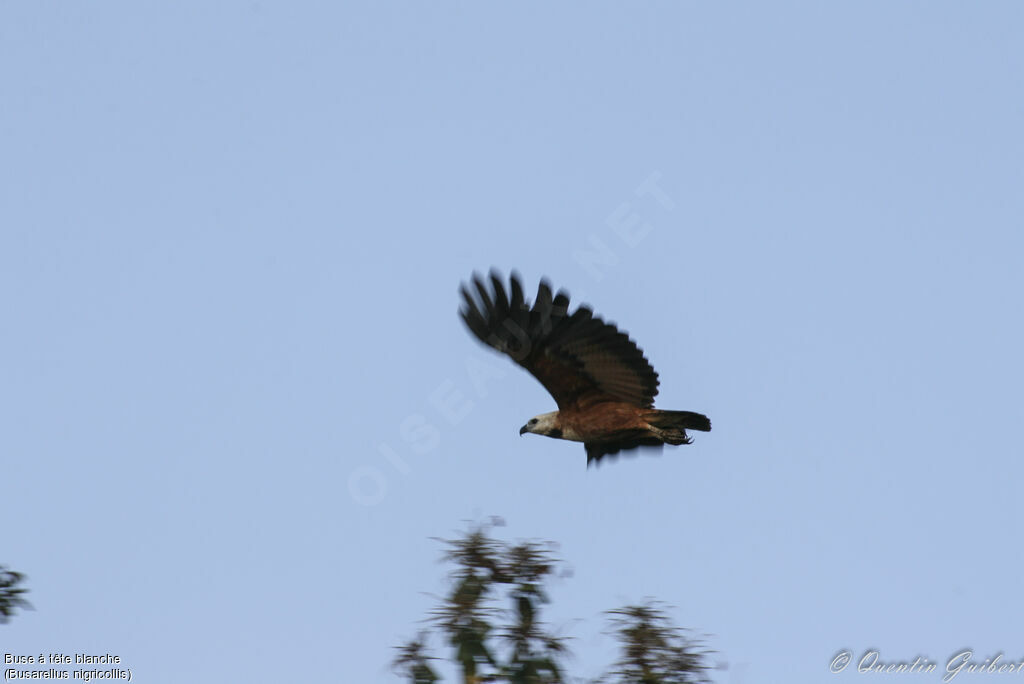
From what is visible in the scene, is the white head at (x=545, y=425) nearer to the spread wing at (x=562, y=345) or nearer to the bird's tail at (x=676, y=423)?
the spread wing at (x=562, y=345)

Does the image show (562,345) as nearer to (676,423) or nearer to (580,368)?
(580,368)

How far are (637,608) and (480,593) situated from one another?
29.8 inches

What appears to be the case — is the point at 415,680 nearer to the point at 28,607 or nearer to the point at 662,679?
the point at 662,679

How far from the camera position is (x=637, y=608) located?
569cm

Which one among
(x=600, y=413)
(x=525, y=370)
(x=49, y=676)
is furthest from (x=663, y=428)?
(x=49, y=676)

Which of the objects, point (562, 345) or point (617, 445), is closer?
point (562, 345)

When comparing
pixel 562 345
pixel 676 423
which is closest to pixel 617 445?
pixel 676 423

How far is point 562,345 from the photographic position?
12875 millimetres

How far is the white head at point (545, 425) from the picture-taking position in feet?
46.9

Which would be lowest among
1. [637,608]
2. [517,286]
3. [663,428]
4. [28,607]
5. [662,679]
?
[662,679]

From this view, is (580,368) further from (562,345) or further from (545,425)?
(545,425)

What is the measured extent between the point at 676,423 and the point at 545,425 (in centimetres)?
175

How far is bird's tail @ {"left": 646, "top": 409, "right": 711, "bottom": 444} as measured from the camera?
1328cm

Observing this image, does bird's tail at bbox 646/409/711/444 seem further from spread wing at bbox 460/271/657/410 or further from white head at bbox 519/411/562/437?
white head at bbox 519/411/562/437
